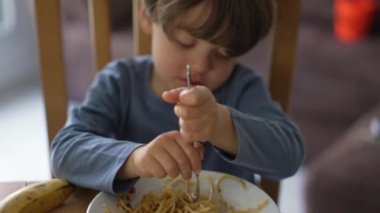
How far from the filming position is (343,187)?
1.77 metres

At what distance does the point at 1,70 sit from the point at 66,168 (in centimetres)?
203

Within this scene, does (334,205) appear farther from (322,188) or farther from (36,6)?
(36,6)

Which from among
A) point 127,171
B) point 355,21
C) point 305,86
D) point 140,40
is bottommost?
point 305,86

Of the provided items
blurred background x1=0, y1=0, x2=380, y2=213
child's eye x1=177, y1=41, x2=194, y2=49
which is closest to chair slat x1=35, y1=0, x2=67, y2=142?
child's eye x1=177, y1=41, x2=194, y2=49

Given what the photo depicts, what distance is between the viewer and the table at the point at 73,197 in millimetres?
894

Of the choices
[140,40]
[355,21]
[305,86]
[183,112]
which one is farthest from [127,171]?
[355,21]

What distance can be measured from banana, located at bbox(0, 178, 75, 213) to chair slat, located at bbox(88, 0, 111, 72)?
1.09 feet

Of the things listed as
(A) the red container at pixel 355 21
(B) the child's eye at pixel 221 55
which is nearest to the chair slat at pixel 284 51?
(B) the child's eye at pixel 221 55

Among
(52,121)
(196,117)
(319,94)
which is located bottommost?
(319,94)

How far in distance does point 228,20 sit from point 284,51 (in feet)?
0.70

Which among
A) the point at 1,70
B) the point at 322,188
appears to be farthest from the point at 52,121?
the point at 1,70

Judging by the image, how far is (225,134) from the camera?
88 cm

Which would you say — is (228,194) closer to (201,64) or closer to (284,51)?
(201,64)

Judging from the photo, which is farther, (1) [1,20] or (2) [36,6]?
(1) [1,20]
